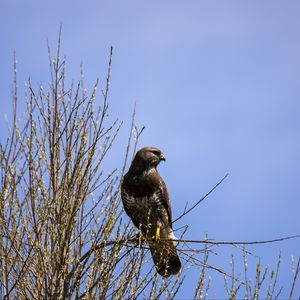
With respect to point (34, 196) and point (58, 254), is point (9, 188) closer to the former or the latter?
point (34, 196)

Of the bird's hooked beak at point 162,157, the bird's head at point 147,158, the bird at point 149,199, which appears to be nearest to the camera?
the bird at point 149,199

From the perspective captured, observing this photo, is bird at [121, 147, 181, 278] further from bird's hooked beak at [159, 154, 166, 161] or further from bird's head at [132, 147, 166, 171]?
bird's hooked beak at [159, 154, 166, 161]

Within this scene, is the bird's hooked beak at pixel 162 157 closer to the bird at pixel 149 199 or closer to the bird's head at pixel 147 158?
the bird's head at pixel 147 158

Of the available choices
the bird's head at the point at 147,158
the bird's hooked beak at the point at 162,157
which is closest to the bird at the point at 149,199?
the bird's head at the point at 147,158

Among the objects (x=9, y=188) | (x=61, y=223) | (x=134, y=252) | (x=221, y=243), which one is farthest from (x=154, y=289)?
(x=9, y=188)

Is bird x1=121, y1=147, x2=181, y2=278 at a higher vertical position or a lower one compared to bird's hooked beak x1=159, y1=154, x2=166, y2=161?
lower

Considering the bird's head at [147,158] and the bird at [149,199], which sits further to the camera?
the bird's head at [147,158]

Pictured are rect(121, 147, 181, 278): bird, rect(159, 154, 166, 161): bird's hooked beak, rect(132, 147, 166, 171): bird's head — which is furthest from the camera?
rect(159, 154, 166, 161): bird's hooked beak

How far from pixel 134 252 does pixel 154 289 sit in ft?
1.29

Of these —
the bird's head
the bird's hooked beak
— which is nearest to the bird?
the bird's head

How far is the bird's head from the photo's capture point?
7.13m

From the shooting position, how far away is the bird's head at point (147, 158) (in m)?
7.13

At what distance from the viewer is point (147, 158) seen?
282 inches

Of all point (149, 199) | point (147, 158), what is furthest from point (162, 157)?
point (149, 199)
